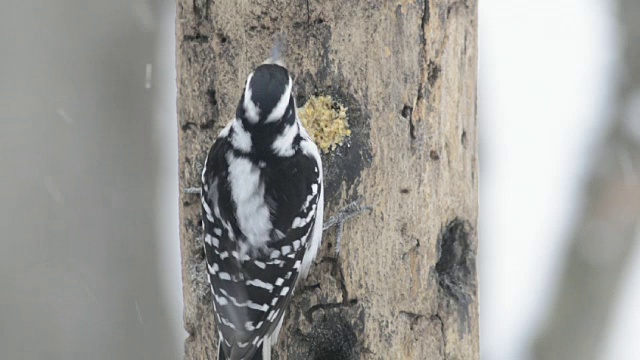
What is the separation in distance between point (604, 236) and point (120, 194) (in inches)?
120

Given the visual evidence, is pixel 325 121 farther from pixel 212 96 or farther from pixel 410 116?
pixel 212 96

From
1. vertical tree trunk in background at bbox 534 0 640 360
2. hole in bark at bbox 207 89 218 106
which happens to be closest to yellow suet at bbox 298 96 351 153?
hole in bark at bbox 207 89 218 106

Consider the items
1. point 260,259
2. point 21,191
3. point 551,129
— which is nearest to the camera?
point 260,259

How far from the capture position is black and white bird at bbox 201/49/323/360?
347 centimetres

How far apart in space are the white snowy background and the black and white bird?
7.38 ft

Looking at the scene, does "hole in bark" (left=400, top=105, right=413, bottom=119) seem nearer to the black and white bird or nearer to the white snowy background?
the black and white bird

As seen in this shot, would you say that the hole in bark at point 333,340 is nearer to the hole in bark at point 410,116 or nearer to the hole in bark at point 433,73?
the hole in bark at point 410,116

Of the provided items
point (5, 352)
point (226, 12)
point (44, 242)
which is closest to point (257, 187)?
point (226, 12)

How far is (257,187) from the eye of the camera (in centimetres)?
357

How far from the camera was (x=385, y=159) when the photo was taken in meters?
3.59

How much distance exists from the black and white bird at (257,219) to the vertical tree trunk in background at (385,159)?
143 mm

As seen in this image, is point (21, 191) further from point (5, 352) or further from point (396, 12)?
point (396, 12)

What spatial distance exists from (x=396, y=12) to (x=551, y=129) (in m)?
3.72

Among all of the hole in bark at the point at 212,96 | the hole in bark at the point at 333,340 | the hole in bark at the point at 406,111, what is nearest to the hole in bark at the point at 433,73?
the hole in bark at the point at 406,111
